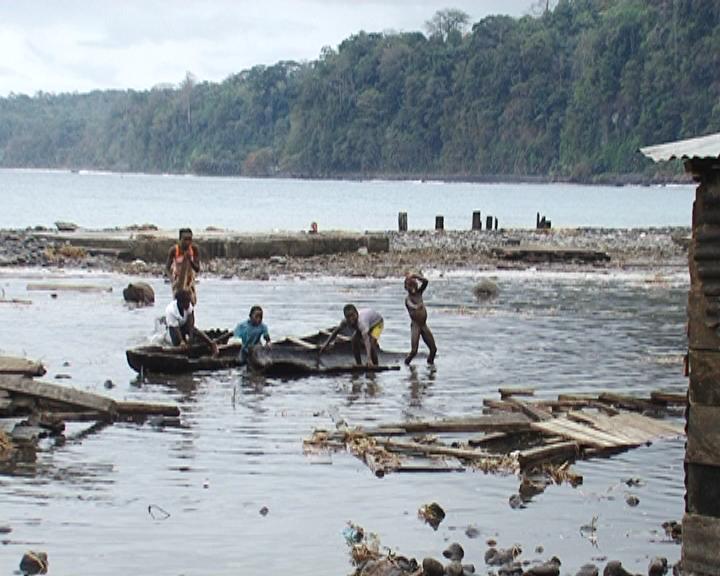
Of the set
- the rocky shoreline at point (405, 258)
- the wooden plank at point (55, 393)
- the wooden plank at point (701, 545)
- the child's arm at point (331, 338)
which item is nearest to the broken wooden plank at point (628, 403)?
the child's arm at point (331, 338)

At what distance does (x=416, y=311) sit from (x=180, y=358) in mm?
3263

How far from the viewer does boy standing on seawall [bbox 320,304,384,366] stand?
2027 cm

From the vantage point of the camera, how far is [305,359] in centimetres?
2050

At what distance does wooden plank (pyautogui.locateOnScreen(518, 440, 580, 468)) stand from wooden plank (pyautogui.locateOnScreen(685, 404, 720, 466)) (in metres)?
4.23

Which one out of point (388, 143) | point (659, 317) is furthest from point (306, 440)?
point (388, 143)

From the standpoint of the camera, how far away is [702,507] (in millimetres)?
9562

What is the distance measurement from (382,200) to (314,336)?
347ft

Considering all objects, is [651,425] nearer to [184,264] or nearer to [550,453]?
[550,453]

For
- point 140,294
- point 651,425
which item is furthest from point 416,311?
point 140,294

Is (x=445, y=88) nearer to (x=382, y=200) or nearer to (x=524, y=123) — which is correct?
(x=524, y=123)

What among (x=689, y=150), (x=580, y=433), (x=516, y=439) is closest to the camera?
(x=689, y=150)

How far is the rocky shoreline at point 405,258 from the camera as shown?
3903 cm

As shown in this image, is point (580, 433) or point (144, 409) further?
point (144, 409)

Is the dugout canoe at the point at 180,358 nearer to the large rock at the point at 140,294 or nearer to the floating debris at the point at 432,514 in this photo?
the floating debris at the point at 432,514
